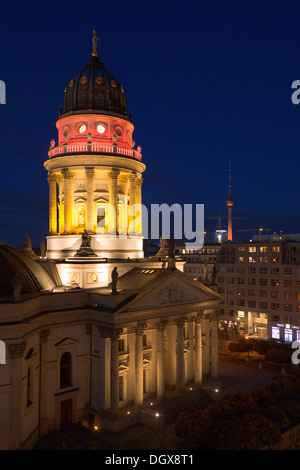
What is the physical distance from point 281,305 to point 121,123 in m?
45.8

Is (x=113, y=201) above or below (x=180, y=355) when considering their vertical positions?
above

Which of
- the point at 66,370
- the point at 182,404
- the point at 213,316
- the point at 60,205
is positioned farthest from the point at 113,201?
the point at 182,404

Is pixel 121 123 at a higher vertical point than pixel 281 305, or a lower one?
higher

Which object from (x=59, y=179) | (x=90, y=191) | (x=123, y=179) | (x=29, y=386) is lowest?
(x=29, y=386)

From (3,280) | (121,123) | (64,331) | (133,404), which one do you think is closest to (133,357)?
(133,404)

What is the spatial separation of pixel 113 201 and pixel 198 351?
62.9ft

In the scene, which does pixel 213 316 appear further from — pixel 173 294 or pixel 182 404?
pixel 182 404

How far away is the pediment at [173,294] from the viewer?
35562 millimetres

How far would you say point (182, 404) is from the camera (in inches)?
1449

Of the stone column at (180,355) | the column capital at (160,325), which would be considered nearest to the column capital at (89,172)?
the column capital at (160,325)

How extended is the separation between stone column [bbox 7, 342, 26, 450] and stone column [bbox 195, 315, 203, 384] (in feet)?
65.6
